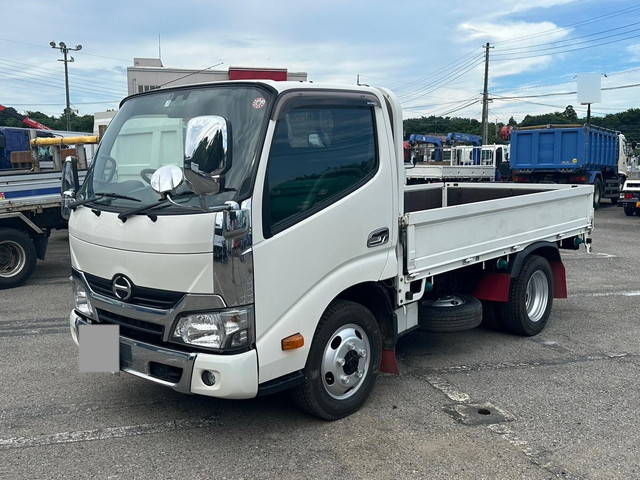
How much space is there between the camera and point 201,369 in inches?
A: 130

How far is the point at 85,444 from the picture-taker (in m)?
3.71

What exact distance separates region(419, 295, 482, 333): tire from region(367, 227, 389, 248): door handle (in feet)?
3.39

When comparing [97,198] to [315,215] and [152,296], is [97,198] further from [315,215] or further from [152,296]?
[315,215]

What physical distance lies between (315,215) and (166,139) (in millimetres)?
1084

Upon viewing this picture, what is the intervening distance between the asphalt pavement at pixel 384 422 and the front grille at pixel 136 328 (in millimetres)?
698

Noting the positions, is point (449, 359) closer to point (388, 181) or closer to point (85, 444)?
point (388, 181)

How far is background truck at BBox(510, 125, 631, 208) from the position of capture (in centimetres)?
2020

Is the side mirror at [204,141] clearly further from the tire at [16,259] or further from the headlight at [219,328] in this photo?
the tire at [16,259]

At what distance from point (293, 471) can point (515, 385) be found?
2152mm

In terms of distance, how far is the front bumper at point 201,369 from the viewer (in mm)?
3260

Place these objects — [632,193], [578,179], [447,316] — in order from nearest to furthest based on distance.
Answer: [447,316] < [632,193] < [578,179]

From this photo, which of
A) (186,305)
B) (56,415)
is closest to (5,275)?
(56,415)

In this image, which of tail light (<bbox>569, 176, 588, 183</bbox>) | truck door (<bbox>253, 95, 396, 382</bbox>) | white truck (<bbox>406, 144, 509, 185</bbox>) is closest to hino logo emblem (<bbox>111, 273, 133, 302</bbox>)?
truck door (<bbox>253, 95, 396, 382</bbox>)

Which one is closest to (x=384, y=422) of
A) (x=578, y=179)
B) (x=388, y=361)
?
(x=388, y=361)
